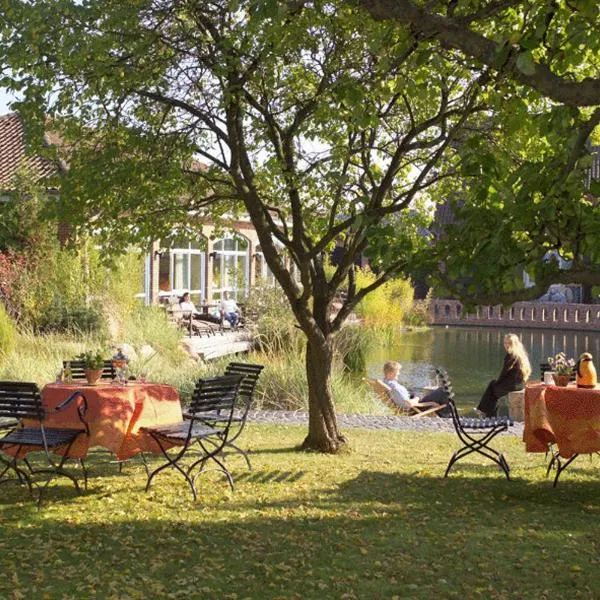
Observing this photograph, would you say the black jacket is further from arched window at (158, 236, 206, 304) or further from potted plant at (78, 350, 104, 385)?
arched window at (158, 236, 206, 304)

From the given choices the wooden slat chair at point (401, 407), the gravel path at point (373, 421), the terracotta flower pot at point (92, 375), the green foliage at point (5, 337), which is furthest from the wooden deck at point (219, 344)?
the terracotta flower pot at point (92, 375)

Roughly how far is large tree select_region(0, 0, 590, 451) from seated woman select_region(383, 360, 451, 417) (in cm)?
544

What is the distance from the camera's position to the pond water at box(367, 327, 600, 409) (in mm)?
22375

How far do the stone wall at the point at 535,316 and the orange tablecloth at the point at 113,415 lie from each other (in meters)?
31.9

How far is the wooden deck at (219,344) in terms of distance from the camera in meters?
22.4

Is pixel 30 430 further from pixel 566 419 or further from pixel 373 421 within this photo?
pixel 373 421

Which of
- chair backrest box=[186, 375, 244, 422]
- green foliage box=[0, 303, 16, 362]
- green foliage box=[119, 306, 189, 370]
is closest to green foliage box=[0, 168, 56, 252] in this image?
green foliage box=[119, 306, 189, 370]

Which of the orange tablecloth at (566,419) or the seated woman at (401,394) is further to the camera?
the seated woman at (401,394)

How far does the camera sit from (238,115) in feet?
33.5

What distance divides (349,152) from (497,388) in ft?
22.2

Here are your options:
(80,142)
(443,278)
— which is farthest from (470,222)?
(80,142)

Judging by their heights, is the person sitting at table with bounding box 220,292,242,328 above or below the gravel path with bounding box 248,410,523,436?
above

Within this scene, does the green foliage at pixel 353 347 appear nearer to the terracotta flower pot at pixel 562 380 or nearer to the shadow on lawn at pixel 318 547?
the terracotta flower pot at pixel 562 380

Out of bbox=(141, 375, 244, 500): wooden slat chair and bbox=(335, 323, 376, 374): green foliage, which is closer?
bbox=(141, 375, 244, 500): wooden slat chair
